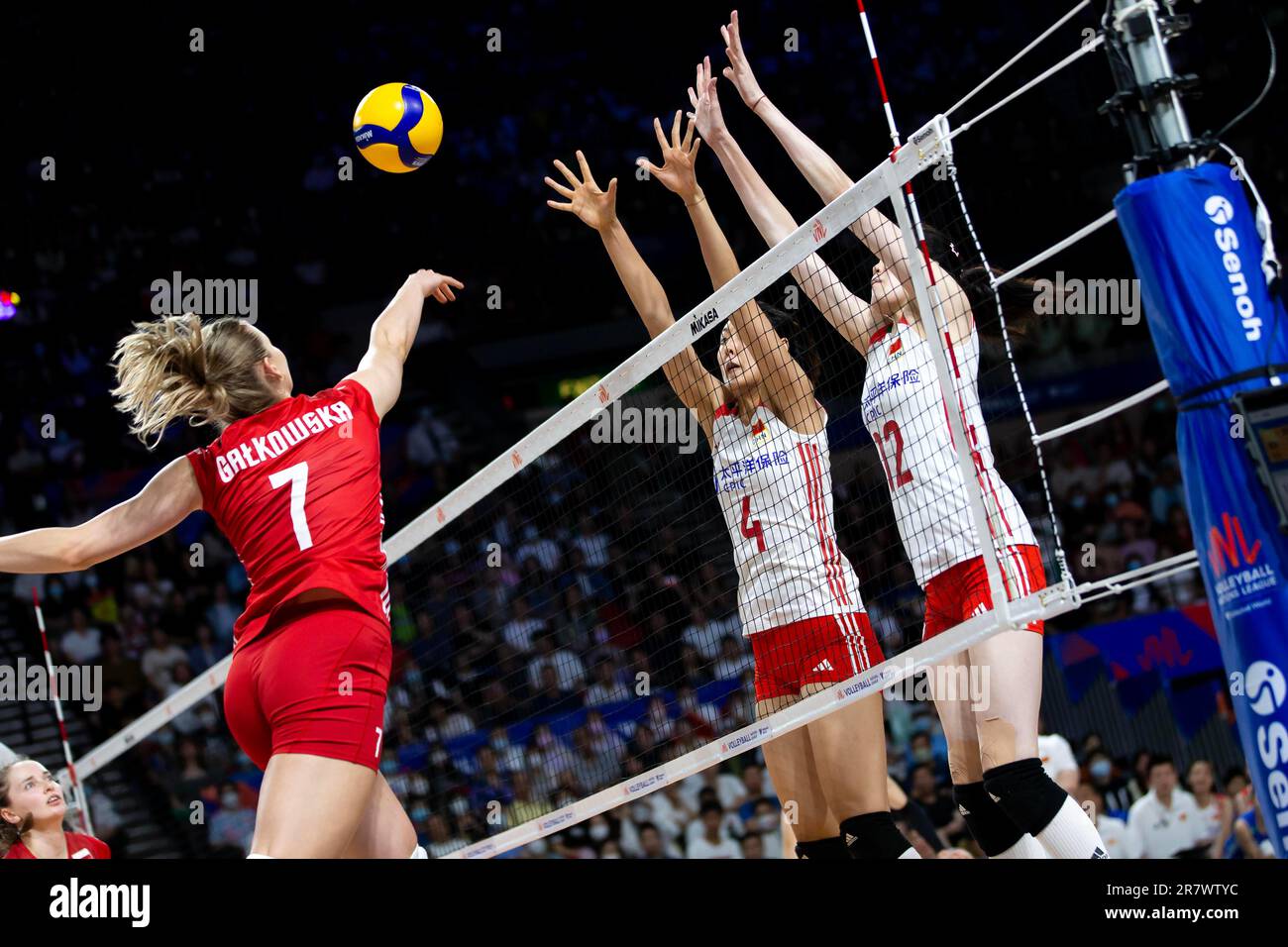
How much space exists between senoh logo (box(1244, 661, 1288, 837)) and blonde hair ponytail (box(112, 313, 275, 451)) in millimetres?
3026

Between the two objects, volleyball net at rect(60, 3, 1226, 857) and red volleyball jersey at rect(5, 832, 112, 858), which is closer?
volleyball net at rect(60, 3, 1226, 857)

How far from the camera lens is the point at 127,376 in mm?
4531

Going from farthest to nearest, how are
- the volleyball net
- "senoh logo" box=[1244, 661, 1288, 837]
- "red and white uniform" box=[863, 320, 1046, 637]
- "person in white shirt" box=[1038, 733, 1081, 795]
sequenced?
"person in white shirt" box=[1038, 733, 1081, 795]
"red and white uniform" box=[863, 320, 1046, 637]
the volleyball net
"senoh logo" box=[1244, 661, 1288, 837]

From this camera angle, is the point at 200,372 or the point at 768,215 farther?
the point at 768,215

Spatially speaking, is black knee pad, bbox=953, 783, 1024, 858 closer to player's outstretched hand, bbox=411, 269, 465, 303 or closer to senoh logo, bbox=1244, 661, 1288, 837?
senoh logo, bbox=1244, 661, 1288, 837

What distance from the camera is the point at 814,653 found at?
546cm

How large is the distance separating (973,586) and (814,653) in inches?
29.2

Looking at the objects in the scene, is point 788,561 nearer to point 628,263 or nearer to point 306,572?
point 628,263

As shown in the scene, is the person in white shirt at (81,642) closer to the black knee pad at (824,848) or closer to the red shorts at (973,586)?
the black knee pad at (824,848)

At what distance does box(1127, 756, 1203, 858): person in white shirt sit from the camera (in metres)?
10.6

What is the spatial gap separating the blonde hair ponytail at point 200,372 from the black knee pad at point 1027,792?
2.76m

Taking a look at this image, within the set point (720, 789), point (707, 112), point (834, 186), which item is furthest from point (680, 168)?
point (720, 789)

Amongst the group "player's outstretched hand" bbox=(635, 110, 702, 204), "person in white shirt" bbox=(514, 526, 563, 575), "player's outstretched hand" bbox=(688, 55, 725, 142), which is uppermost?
"person in white shirt" bbox=(514, 526, 563, 575)

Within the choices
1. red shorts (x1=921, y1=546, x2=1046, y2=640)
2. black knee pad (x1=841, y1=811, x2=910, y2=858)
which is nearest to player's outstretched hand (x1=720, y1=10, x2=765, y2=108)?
red shorts (x1=921, y1=546, x2=1046, y2=640)
